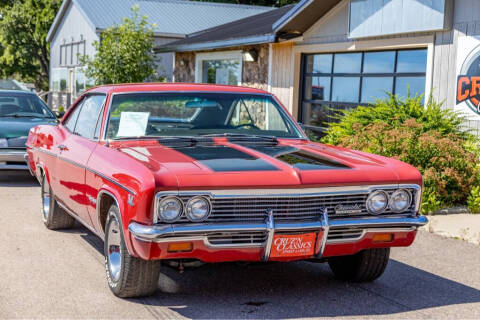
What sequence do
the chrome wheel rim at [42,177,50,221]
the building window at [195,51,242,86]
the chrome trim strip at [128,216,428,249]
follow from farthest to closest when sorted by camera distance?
the building window at [195,51,242,86]
the chrome wheel rim at [42,177,50,221]
the chrome trim strip at [128,216,428,249]

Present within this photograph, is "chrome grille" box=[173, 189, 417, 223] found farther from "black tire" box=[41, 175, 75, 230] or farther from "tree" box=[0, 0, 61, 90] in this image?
"tree" box=[0, 0, 61, 90]

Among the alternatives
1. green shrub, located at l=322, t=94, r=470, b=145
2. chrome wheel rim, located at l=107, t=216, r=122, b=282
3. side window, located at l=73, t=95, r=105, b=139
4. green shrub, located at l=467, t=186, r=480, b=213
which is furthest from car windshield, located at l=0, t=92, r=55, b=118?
chrome wheel rim, located at l=107, t=216, r=122, b=282

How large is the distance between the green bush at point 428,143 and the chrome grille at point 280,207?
4558 millimetres

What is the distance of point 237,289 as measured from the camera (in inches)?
215

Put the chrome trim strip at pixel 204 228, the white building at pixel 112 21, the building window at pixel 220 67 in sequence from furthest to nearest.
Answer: the white building at pixel 112 21 → the building window at pixel 220 67 → the chrome trim strip at pixel 204 228

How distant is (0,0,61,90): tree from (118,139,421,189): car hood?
4245cm

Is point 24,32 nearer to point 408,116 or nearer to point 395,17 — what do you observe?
point 395,17

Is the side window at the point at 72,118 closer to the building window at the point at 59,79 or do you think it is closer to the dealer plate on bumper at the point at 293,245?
the dealer plate on bumper at the point at 293,245

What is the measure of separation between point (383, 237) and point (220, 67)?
15.7m

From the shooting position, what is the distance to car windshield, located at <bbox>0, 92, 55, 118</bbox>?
40.8ft

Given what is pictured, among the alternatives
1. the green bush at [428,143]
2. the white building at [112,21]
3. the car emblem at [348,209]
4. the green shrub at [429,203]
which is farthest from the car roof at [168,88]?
the white building at [112,21]

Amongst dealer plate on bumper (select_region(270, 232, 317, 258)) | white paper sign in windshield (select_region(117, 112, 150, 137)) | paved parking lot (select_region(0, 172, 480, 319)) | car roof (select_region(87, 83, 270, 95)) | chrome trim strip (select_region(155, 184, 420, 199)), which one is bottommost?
paved parking lot (select_region(0, 172, 480, 319))

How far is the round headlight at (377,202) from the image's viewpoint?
16.3 ft

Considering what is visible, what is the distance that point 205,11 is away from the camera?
32875 millimetres
